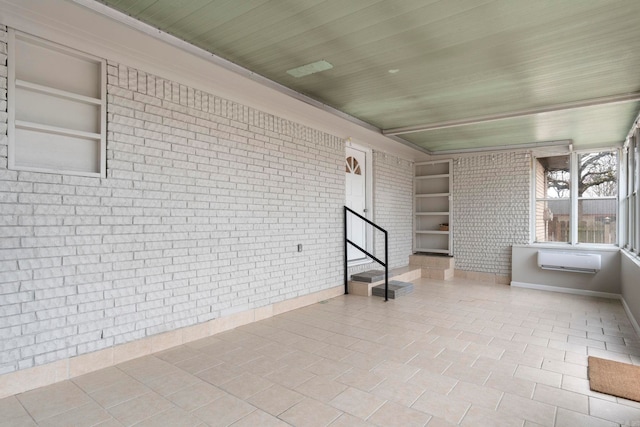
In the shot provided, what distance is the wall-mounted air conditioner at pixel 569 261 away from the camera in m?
6.24

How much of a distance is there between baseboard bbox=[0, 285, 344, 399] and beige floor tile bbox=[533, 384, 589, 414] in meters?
2.98

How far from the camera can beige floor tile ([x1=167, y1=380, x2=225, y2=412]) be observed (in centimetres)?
248

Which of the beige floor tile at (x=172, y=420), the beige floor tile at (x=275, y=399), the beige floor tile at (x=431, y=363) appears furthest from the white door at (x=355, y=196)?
the beige floor tile at (x=172, y=420)

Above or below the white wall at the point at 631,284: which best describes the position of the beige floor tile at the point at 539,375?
below

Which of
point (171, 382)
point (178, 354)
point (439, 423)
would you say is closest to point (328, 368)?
point (439, 423)

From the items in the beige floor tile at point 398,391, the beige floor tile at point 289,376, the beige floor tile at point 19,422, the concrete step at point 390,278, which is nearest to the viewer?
the beige floor tile at point 19,422

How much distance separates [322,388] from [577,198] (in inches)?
266

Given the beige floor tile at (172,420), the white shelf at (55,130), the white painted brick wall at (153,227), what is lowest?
the beige floor tile at (172,420)

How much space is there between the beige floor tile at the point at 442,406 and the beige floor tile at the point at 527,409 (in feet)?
0.84

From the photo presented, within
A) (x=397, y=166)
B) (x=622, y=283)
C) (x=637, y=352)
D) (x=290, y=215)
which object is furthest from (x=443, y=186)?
(x=637, y=352)

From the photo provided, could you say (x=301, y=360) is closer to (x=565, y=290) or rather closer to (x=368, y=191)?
(x=368, y=191)

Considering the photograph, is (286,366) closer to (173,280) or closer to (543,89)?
(173,280)

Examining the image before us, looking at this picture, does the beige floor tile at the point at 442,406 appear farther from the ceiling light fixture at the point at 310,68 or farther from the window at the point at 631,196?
the window at the point at 631,196

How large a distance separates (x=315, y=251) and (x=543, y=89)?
360 cm
